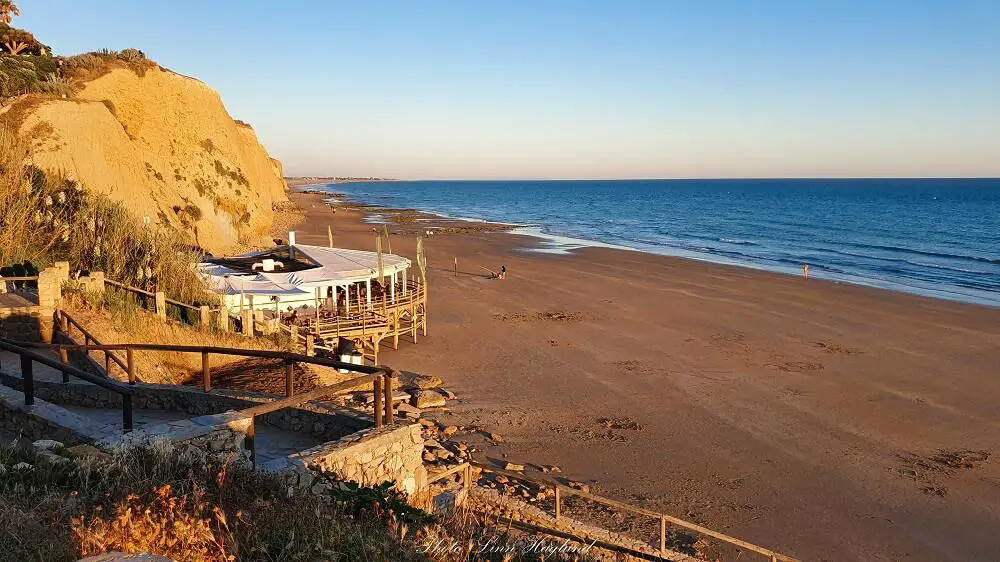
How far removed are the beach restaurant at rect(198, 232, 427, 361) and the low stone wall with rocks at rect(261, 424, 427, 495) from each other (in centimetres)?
977

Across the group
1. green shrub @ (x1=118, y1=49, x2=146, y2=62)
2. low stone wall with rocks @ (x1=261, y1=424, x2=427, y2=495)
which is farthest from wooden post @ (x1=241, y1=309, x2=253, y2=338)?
green shrub @ (x1=118, y1=49, x2=146, y2=62)

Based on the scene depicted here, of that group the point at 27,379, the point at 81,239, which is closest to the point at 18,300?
the point at 81,239

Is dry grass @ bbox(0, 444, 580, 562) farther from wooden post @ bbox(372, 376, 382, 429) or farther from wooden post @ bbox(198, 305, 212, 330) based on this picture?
wooden post @ bbox(198, 305, 212, 330)

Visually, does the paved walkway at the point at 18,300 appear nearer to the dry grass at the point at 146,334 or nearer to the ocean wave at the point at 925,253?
the dry grass at the point at 146,334

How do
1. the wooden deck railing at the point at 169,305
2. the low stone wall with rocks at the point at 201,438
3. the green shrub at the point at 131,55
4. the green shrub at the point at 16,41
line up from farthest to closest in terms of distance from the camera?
1. the green shrub at the point at 16,41
2. the green shrub at the point at 131,55
3. the wooden deck railing at the point at 169,305
4. the low stone wall with rocks at the point at 201,438

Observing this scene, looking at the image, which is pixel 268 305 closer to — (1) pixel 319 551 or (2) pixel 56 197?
(2) pixel 56 197

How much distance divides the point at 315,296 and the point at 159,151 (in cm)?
2043

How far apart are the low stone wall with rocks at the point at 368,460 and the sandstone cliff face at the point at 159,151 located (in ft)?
69.0

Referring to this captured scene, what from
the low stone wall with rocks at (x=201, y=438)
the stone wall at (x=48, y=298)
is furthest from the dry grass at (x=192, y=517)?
the stone wall at (x=48, y=298)

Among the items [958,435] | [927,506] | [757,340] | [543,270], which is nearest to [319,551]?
[927,506]

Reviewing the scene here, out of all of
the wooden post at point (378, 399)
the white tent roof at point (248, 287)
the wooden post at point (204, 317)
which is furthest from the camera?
the white tent roof at point (248, 287)

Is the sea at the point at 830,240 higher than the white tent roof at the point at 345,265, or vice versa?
the white tent roof at the point at 345,265

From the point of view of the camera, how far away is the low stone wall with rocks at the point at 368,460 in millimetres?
6785

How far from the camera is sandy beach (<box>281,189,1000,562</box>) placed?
1221 cm
